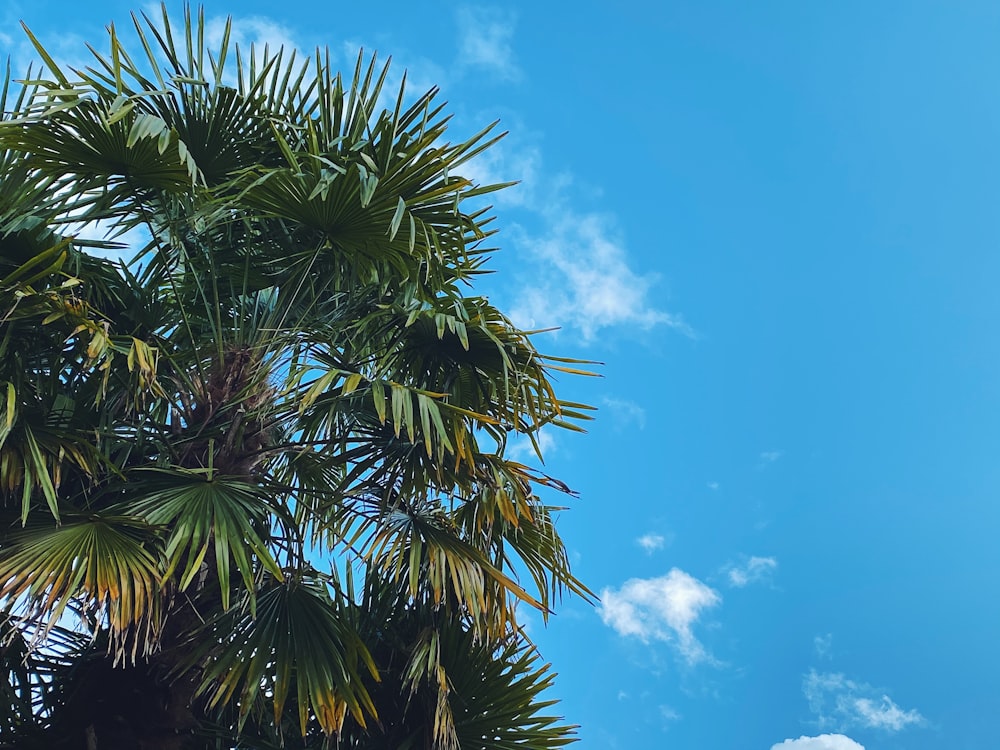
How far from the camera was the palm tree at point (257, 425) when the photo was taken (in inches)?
130

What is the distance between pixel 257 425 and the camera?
153 inches

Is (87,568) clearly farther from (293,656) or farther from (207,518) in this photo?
(293,656)

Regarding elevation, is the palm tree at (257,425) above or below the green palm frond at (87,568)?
above

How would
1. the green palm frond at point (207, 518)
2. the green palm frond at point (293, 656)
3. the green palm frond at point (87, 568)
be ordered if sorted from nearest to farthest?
the green palm frond at point (87, 568)
the green palm frond at point (207, 518)
the green palm frond at point (293, 656)

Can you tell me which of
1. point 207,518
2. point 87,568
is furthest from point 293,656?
point 87,568

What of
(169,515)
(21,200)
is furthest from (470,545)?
(21,200)

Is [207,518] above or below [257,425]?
below

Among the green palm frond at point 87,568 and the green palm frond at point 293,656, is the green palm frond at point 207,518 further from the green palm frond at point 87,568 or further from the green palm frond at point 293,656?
the green palm frond at point 293,656

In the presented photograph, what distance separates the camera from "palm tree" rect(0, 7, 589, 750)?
3.30m

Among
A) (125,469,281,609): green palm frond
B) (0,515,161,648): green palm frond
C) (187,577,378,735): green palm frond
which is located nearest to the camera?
(0,515,161,648): green palm frond

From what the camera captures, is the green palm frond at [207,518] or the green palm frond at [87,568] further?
the green palm frond at [207,518]

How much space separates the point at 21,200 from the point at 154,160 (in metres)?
0.54

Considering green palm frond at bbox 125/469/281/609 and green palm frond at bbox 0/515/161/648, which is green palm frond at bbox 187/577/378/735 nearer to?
green palm frond at bbox 125/469/281/609

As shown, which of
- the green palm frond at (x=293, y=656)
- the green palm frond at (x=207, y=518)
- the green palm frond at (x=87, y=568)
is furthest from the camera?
the green palm frond at (x=293, y=656)
